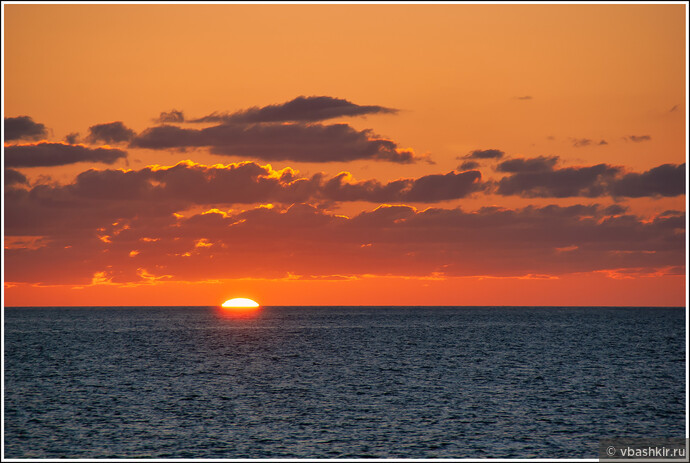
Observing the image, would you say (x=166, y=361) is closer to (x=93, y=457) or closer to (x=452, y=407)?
(x=452, y=407)

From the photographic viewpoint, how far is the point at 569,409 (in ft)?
203

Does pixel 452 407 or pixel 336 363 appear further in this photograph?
pixel 336 363

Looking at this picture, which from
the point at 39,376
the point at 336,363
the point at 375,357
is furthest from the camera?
the point at 375,357

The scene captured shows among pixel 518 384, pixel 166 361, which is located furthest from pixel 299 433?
pixel 166 361

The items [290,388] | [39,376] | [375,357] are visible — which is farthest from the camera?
[375,357]

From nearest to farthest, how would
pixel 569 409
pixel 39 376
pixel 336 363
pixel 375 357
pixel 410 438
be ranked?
pixel 410 438
pixel 569 409
pixel 39 376
pixel 336 363
pixel 375 357

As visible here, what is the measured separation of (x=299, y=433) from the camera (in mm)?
52562

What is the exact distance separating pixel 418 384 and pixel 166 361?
40.9 metres

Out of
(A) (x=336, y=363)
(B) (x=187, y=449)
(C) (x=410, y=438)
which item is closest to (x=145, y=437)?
(B) (x=187, y=449)

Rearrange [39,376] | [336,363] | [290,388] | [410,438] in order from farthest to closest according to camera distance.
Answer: [336,363]
[39,376]
[290,388]
[410,438]

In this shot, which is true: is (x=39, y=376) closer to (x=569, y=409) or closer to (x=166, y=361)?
(x=166, y=361)

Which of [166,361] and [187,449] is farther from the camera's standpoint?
[166,361]

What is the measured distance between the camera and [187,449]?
157ft

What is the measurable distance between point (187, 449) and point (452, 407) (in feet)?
76.8
